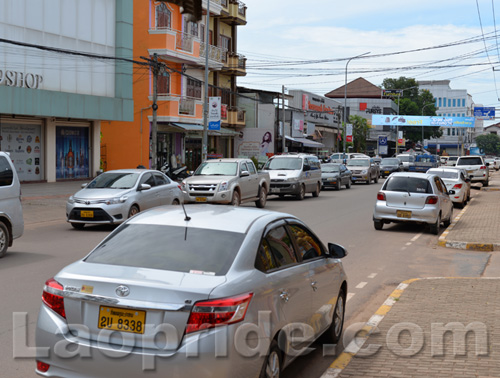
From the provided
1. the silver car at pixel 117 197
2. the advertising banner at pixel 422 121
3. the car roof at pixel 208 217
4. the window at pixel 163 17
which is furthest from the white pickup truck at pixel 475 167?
the car roof at pixel 208 217

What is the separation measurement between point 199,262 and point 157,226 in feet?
2.28

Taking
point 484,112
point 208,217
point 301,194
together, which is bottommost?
point 301,194

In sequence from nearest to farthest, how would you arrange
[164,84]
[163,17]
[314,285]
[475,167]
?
[314,285]
[164,84]
[163,17]
[475,167]

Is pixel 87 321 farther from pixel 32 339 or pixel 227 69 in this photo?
pixel 227 69

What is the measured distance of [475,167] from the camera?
39.6 m

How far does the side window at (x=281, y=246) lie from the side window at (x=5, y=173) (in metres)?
7.56

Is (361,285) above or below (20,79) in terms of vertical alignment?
below

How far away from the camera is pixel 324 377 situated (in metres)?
5.68

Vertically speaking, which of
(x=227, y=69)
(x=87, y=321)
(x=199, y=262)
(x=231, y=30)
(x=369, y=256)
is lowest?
(x=369, y=256)

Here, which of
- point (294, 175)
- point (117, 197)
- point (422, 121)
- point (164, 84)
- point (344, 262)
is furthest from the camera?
point (422, 121)

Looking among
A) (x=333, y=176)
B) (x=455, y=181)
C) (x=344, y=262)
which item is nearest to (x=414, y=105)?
Answer: (x=333, y=176)

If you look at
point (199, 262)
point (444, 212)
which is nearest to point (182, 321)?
point (199, 262)

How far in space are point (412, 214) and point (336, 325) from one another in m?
11.1

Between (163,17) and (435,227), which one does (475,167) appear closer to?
(163,17)
